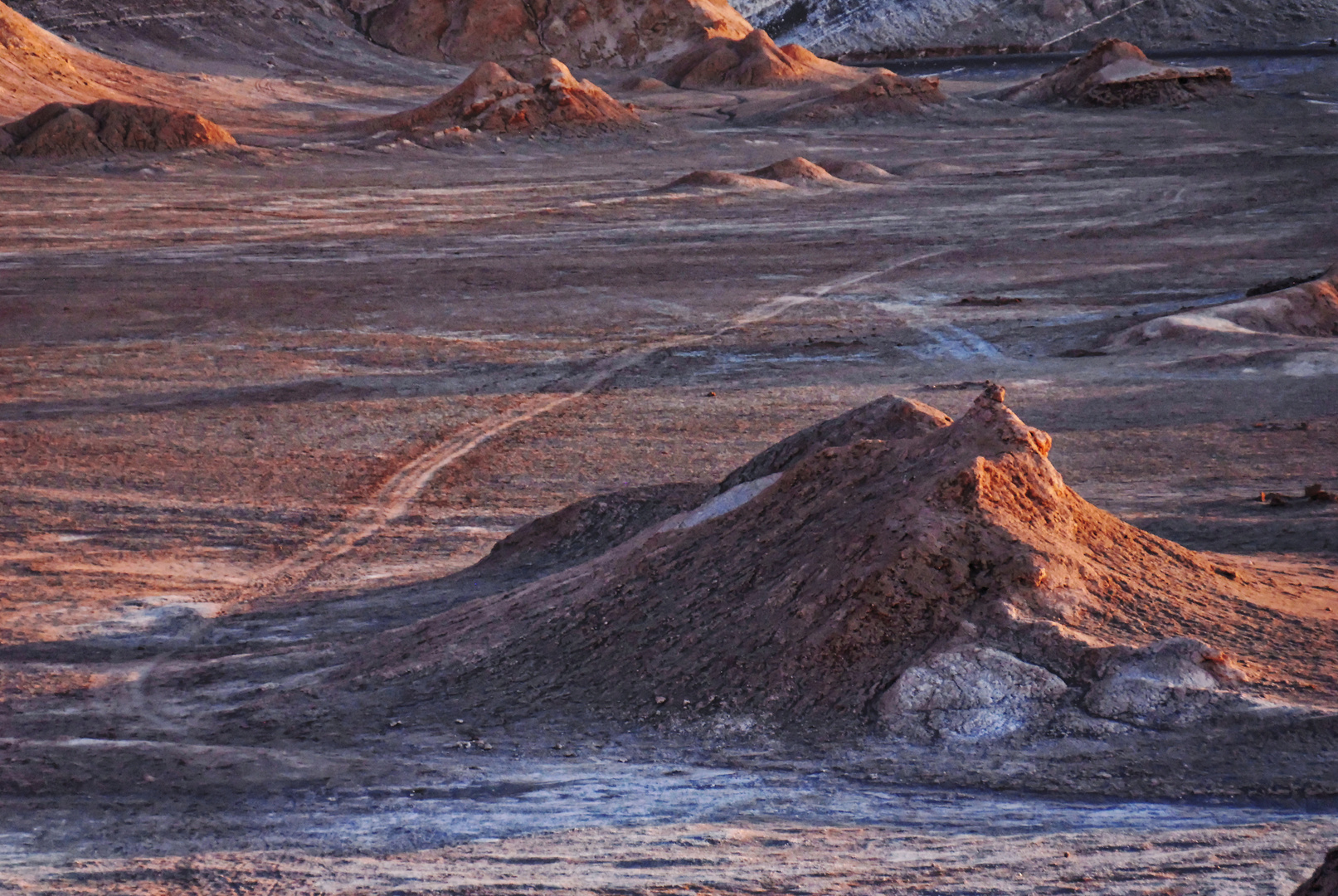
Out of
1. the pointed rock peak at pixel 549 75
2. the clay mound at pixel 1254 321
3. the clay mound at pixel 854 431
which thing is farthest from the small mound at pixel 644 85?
the clay mound at pixel 854 431

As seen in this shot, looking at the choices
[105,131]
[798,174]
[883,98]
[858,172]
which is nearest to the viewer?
[798,174]

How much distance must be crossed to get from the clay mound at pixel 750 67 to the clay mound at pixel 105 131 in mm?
23701

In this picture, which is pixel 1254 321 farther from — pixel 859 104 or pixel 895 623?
pixel 859 104

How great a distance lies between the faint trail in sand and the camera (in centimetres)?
1097

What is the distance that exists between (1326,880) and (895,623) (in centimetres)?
272

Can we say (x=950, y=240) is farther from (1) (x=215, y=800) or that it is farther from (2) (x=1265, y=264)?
(1) (x=215, y=800)

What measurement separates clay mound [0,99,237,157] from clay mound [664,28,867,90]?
23.7 m

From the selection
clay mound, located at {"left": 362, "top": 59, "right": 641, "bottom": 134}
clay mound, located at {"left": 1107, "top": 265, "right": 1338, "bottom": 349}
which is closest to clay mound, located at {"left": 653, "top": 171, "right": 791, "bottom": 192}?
clay mound, located at {"left": 362, "top": 59, "right": 641, "bottom": 134}

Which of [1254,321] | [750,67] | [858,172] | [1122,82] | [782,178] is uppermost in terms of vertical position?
[1122,82]

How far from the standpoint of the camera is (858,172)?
3409cm

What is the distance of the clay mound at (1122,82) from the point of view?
159ft

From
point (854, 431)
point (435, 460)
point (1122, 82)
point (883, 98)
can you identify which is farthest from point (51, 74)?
point (854, 431)

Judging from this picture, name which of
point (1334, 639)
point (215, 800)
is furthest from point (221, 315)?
point (1334, 639)

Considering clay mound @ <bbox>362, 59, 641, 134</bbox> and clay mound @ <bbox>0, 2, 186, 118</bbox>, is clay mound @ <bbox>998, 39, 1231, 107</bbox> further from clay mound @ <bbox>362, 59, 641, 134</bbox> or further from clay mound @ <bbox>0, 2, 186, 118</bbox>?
clay mound @ <bbox>0, 2, 186, 118</bbox>
